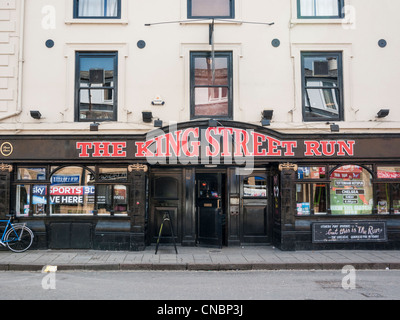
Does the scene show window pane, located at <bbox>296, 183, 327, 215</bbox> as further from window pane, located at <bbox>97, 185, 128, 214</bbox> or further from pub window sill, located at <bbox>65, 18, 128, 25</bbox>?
pub window sill, located at <bbox>65, 18, 128, 25</bbox>

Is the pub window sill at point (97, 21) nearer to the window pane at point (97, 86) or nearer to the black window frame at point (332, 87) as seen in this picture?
the window pane at point (97, 86)

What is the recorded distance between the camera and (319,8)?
12656 mm

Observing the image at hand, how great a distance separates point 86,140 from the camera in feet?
38.8

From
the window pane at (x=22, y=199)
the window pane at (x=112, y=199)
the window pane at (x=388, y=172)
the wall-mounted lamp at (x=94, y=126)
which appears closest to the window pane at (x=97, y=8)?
the wall-mounted lamp at (x=94, y=126)

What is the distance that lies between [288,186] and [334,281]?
3880 mm

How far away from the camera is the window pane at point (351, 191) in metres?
12.2

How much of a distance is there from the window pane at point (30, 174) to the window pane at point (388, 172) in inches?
388

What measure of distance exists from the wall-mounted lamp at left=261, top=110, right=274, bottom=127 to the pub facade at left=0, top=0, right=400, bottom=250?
30 mm

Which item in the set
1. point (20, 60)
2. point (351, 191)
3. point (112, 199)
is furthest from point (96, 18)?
point (351, 191)

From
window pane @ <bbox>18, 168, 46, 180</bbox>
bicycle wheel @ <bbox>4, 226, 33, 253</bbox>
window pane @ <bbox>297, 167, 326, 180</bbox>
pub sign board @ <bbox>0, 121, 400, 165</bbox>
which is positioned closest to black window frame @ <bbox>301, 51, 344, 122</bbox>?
pub sign board @ <bbox>0, 121, 400, 165</bbox>

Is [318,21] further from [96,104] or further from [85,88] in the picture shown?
[85,88]

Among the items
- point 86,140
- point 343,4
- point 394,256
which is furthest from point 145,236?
point 343,4

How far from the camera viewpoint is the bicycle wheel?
1144 centimetres

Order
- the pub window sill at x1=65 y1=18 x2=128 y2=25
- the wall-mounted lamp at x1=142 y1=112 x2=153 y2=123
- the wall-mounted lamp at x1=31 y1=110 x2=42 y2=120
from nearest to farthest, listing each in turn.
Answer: the wall-mounted lamp at x1=31 y1=110 x2=42 y2=120 < the wall-mounted lamp at x1=142 y1=112 x2=153 y2=123 < the pub window sill at x1=65 y1=18 x2=128 y2=25
